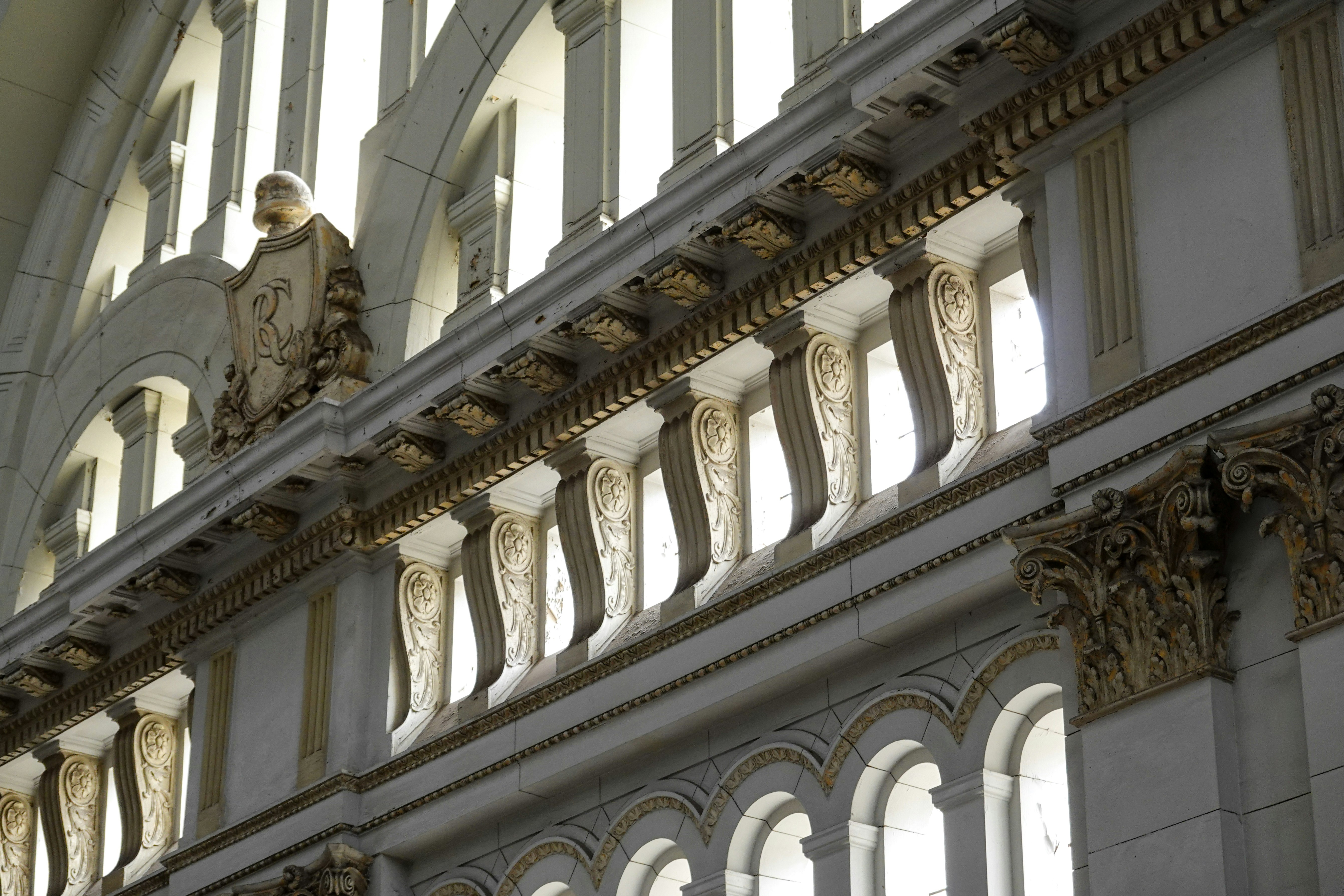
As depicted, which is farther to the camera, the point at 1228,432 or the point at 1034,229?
the point at 1034,229

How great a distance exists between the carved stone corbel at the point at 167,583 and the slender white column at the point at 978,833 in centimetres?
659

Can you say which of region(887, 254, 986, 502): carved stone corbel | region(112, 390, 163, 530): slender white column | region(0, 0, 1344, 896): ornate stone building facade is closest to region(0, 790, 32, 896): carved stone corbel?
region(0, 0, 1344, 896): ornate stone building facade

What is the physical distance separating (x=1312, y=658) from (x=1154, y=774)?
2.63 feet

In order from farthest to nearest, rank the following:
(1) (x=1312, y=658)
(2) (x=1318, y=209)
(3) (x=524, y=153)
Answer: (3) (x=524, y=153) → (2) (x=1318, y=209) → (1) (x=1312, y=658)

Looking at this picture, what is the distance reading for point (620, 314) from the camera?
12.1 m

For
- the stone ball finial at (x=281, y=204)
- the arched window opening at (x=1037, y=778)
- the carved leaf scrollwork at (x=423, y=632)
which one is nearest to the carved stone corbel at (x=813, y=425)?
the arched window opening at (x=1037, y=778)

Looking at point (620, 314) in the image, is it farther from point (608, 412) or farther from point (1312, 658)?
point (1312, 658)

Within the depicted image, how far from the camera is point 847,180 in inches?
431

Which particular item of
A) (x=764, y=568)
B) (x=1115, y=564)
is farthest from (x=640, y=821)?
(x=1115, y=564)

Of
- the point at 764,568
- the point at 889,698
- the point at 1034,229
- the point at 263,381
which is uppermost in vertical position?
the point at 263,381

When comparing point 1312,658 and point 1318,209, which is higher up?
point 1318,209

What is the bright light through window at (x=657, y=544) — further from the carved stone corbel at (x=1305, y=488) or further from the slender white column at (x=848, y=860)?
the carved stone corbel at (x=1305, y=488)

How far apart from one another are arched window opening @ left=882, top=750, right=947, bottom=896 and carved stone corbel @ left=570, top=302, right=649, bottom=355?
9.87 feet

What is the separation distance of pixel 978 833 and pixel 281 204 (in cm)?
750
